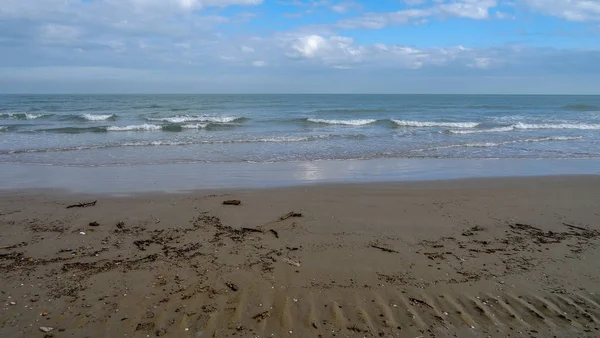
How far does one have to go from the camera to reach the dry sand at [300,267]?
3.97 meters

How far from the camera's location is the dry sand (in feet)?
13.0

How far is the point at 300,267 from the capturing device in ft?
16.9

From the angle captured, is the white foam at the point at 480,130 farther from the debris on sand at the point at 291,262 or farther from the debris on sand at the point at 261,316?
the debris on sand at the point at 261,316

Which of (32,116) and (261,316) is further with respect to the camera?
(32,116)

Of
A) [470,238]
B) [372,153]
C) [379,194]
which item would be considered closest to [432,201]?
[379,194]

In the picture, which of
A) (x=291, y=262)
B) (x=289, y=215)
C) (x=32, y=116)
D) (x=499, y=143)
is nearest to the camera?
(x=291, y=262)

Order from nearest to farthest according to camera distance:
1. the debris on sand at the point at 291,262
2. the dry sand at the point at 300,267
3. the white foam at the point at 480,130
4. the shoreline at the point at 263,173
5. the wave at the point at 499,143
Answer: the dry sand at the point at 300,267 → the debris on sand at the point at 291,262 → the shoreline at the point at 263,173 → the wave at the point at 499,143 → the white foam at the point at 480,130

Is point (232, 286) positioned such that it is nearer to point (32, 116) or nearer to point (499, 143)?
point (499, 143)

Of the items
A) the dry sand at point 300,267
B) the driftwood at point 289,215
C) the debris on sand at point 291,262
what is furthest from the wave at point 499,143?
the debris on sand at point 291,262

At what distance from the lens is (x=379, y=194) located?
29.0 ft

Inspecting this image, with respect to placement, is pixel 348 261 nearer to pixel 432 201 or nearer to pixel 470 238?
pixel 470 238

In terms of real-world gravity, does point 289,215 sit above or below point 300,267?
above

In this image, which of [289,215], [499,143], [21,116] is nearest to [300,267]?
[289,215]

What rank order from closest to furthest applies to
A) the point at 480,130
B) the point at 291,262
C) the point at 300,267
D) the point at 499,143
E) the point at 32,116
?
the point at 300,267 < the point at 291,262 < the point at 499,143 < the point at 480,130 < the point at 32,116
